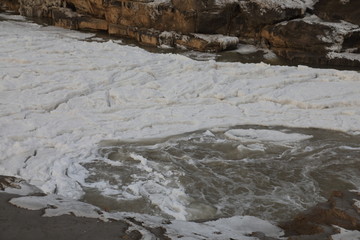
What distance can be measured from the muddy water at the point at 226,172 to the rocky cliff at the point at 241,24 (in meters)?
5.83

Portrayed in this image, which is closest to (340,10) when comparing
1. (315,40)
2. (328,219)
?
(315,40)

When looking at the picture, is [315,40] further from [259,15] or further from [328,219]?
[328,219]

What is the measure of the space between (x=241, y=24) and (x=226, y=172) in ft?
28.2

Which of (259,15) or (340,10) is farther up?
(340,10)

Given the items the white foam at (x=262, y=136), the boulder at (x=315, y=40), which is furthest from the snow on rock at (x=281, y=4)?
the white foam at (x=262, y=136)

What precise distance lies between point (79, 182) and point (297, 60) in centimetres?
838

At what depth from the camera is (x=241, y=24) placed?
12.3 metres

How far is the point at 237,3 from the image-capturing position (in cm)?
1204

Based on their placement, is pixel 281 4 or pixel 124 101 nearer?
pixel 124 101

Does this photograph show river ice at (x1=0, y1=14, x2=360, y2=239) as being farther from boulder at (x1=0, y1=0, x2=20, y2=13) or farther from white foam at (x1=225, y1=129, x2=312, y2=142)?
boulder at (x1=0, y1=0, x2=20, y2=13)

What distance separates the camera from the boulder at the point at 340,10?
35.6 feet

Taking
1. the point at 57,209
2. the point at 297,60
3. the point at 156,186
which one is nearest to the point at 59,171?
the point at 156,186

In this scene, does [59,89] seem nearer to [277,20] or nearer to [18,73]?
[18,73]

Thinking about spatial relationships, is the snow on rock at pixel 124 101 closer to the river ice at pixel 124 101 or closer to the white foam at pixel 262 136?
the river ice at pixel 124 101
